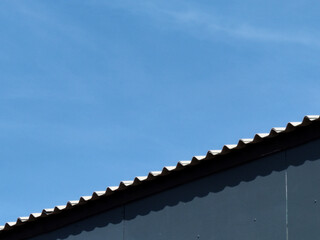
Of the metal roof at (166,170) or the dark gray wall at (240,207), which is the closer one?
the dark gray wall at (240,207)

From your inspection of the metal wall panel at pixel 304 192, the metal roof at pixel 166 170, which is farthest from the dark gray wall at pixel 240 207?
the metal roof at pixel 166 170

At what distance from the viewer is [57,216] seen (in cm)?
1436

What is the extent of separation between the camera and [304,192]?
1102 centimetres

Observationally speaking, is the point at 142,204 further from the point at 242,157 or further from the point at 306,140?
the point at 306,140

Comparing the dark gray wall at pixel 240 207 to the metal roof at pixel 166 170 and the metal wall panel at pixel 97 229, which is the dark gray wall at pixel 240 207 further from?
the metal roof at pixel 166 170

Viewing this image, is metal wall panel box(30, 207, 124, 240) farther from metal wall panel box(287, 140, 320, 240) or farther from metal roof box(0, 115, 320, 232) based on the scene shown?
metal wall panel box(287, 140, 320, 240)

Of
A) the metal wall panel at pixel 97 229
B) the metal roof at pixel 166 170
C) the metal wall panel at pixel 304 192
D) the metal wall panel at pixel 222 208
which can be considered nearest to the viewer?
the metal wall panel at pixel 304 192

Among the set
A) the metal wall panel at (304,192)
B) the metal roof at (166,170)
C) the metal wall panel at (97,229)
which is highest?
the metal roof at (166,170)

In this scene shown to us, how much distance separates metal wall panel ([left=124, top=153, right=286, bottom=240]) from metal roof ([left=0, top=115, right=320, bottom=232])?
28 centimetres

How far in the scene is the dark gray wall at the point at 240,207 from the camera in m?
11.0

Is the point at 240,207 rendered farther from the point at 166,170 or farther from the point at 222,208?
the point at 166,170

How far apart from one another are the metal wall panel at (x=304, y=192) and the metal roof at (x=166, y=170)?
31cm

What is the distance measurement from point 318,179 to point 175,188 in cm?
253

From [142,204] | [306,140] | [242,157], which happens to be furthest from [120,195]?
[306,140]
